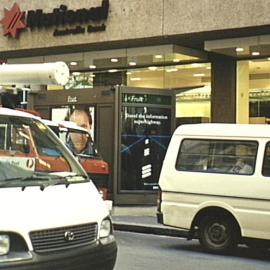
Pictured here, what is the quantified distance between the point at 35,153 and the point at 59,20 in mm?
13587

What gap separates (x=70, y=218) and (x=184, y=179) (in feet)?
18.8

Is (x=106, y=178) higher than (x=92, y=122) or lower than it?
lower

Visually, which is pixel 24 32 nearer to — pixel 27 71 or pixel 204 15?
pixel 204 15

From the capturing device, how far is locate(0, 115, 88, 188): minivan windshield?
20.4 ft

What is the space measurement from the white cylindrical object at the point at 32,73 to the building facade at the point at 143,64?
367 cm

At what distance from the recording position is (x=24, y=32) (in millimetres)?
20812

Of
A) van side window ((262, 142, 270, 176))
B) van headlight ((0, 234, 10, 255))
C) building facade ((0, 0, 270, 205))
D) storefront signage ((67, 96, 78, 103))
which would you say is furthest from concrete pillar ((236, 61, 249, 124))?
van headlight ((0, 234, 10, 255))

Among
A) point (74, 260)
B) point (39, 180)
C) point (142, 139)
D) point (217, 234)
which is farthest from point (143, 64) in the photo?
point (74, 260)

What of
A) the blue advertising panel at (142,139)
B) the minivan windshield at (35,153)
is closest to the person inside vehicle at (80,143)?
the blue advertising panel at (142,139)

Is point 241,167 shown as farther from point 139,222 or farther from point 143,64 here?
point 143,64

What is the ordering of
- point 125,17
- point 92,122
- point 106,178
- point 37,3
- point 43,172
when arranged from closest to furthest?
1. point 43,172
2. point 106,178
3. point 92,122
4. point 125,17
5. point 37,3

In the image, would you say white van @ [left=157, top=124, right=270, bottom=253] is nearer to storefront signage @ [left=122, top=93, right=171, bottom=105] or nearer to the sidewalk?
the sidewalk

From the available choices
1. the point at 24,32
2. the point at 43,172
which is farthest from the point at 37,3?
the point at 43,172

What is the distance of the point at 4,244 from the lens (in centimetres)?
510
